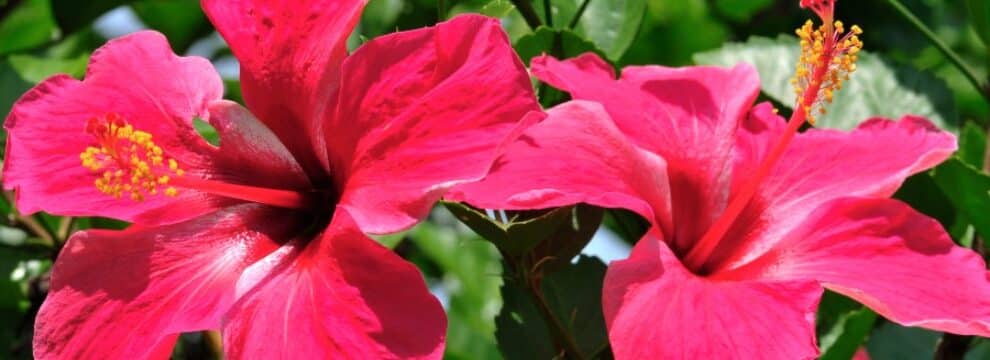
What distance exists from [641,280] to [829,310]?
2.26ft

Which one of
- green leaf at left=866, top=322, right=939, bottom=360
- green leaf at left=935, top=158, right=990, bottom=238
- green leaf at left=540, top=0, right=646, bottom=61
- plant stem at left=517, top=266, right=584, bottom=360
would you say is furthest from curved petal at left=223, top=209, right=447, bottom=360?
green leaf at left=866, top=322, right=939, bottom=360

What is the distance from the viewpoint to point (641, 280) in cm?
114

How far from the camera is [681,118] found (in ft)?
4.58

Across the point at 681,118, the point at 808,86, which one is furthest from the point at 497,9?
the point at 808,86

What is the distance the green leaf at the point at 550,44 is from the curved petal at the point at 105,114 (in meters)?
0.33

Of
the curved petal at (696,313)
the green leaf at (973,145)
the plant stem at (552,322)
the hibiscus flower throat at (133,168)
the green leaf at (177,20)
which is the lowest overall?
the green leaf at (177,20)

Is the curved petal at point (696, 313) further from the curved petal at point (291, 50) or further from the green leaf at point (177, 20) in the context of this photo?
the green leaf at point (177, 20)

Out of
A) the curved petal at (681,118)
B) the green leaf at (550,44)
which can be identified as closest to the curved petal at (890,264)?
the curved petal at (681,118)

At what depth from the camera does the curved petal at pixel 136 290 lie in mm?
1147

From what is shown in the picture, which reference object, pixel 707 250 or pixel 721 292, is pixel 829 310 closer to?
pixel 707 250

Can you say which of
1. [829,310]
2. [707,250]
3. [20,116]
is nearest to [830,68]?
[707,250]

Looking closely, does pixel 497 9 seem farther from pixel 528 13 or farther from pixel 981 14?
pixel 981 14

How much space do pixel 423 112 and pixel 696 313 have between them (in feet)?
0.95

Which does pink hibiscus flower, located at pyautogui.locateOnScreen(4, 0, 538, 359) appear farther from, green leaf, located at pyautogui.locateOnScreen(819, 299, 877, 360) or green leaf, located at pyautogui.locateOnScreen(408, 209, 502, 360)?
green leaf, located at pyautogui.locateOnScreen(408, 209, 502, 360)
